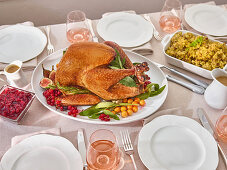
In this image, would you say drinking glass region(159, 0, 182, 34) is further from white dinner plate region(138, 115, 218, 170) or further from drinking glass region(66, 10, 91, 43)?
white dinner plate region(138, 115, 218, 170)

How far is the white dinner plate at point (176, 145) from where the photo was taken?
1161mm

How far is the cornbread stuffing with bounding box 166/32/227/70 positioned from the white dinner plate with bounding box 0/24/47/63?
89 centimetres

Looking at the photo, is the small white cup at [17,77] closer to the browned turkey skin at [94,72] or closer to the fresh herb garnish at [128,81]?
the browned turkey skin at [94,72]

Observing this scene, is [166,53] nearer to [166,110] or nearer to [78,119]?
[166,110]

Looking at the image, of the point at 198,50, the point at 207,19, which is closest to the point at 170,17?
the point at 207,19

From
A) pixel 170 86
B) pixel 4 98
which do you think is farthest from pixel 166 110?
pixel 4 98

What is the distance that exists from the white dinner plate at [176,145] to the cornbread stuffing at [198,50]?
438mm

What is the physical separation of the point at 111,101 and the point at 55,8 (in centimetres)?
150

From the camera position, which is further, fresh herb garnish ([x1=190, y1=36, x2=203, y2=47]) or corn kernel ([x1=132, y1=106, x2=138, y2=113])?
fresh herb garnish ([x1=190, y1=36, x2=203, y2=47])

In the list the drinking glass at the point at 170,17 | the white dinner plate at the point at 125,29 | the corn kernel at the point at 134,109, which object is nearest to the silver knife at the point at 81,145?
the corn kernel at the point at 134,109

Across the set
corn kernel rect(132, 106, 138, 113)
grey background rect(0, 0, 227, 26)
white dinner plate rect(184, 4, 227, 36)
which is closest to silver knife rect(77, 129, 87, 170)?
corn kernel rect(132, 106, 138, 113)

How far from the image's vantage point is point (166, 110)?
4.53ft

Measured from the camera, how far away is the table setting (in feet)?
3.85

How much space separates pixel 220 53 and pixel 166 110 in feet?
1.74
